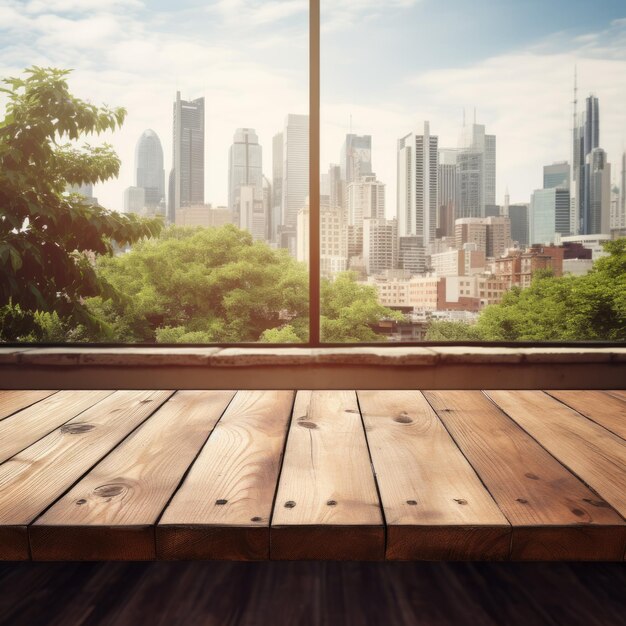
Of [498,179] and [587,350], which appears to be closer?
[587,350]

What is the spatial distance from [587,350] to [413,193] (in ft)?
3.68

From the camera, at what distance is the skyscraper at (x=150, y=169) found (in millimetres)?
2611

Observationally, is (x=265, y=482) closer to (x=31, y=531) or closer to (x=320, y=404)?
(x=31, y=531)

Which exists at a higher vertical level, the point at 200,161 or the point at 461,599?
the point at 200,161

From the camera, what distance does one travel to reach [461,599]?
0.65m

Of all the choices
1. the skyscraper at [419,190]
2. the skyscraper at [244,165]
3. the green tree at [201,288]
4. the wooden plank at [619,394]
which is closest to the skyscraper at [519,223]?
the skyscraper at [419,190]

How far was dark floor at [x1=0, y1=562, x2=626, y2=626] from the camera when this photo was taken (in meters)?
0.62

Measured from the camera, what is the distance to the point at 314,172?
6.98ft

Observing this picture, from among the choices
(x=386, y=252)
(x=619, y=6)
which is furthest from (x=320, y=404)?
(x=619, y=6)

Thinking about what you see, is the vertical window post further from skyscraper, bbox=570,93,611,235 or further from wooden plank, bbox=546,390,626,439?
skyscraper, bbox=570,93,611,235

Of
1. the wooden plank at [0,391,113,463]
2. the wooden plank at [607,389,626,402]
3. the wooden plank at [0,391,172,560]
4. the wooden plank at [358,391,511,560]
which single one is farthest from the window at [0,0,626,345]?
the wooden plank at [358,391,511,560]

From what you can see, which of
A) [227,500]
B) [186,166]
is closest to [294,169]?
[186,166]

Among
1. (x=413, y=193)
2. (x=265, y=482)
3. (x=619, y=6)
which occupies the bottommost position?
(x=265, y=482)

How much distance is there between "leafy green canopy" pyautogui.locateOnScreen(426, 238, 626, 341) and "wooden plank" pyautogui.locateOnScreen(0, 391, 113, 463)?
6.41 feet
